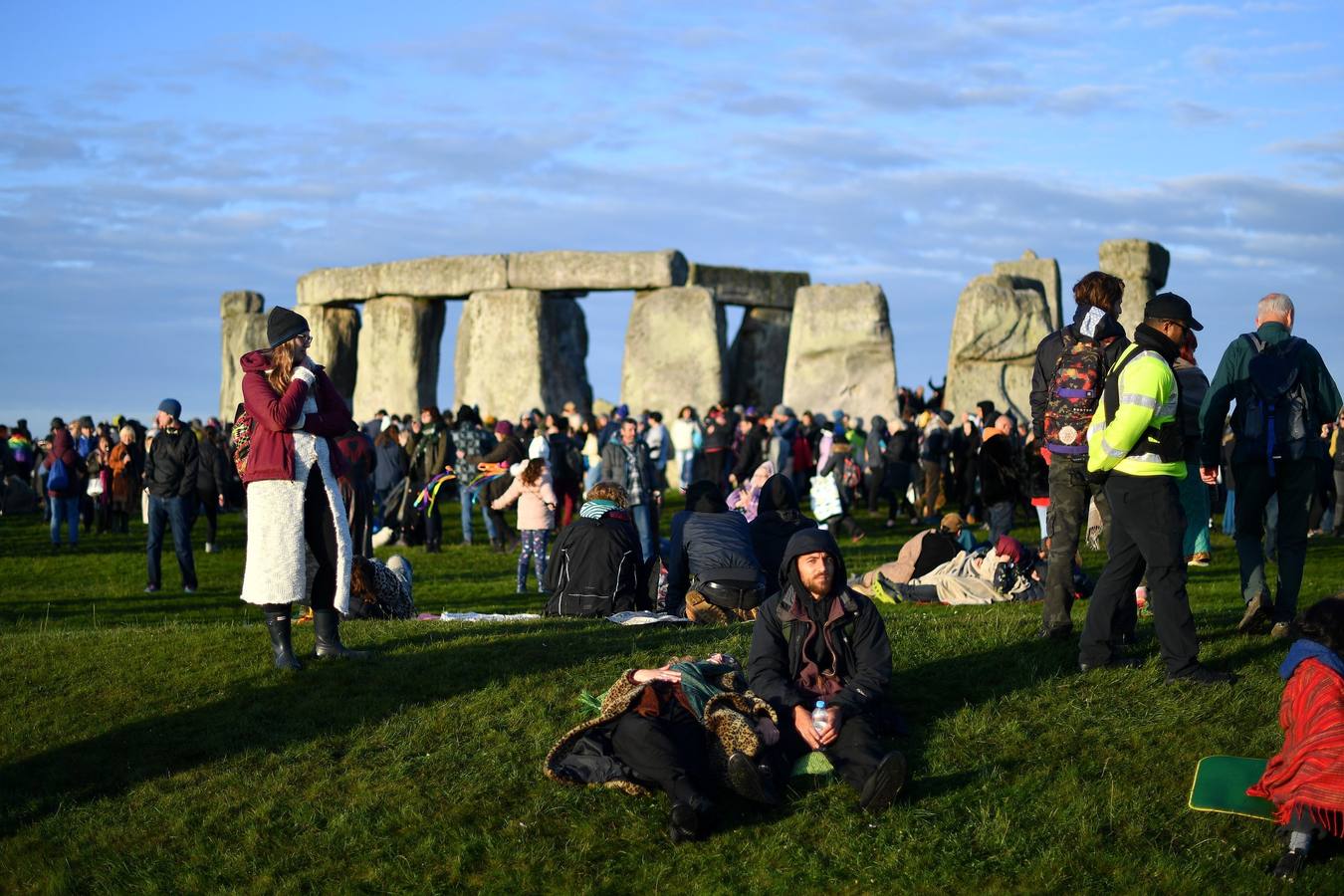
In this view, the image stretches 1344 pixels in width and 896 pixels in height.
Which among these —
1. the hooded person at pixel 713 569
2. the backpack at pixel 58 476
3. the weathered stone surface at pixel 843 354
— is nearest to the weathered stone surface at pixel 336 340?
the weathered stone surface at pixel 843 354

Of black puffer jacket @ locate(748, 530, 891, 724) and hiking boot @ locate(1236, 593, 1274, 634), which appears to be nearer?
black puffer jacket @ locate(748, 530, 891, 724)

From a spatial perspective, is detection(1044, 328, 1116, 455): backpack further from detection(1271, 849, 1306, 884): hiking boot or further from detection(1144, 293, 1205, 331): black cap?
detection(1271, 849, 1306, 884): hiking boot

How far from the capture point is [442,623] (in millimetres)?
10859

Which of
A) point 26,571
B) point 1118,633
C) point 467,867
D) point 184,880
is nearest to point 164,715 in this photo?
point 184,880

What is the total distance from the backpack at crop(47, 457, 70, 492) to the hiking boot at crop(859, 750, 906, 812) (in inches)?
663

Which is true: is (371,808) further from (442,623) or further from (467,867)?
(442,623)

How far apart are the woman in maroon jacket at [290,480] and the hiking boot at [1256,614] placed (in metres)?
5.37

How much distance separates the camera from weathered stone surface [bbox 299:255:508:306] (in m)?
31.5

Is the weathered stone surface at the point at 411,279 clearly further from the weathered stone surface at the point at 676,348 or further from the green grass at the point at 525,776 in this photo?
the green grass at the point at 525,776

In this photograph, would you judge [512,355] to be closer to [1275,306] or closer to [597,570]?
[597,570]

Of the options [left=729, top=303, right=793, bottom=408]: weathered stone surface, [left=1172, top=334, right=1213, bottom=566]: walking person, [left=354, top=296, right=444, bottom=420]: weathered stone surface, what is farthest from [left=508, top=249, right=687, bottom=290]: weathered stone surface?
[left=1172, top=334, right=1213, bottom=566]: walking person

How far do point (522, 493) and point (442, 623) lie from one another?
180 inches

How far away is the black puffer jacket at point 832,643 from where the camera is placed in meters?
7.50

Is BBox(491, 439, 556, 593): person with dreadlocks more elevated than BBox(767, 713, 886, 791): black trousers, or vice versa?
BBox(491, 439, 556, 593): person with dreadlocks
